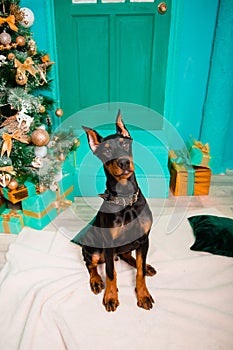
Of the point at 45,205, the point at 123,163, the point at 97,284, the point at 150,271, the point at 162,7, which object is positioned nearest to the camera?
the point at 123,163

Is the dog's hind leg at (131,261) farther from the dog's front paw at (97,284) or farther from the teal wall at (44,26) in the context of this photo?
the teal wall at (44,26)

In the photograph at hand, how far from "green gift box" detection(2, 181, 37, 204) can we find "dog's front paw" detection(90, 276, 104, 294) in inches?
31.6

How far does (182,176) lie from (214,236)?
2.43 feet

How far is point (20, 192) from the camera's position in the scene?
194cm

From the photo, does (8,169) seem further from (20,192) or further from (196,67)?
(196,67)

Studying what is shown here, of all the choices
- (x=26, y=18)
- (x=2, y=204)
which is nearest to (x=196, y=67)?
(x=26, y=18)

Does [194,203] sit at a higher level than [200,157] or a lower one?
lower

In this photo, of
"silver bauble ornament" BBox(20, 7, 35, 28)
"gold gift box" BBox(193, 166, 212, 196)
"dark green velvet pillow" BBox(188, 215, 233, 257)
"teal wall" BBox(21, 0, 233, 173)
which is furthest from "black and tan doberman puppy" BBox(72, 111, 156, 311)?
"teal wall" BBox(21, 0, 233, 173)

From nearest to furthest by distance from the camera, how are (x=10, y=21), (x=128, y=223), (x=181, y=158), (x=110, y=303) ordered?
(x=128, y=223), (x=110, y=303), (x=10, y=21), (x=181, y=158)

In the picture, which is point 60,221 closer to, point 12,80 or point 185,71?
point 12,80

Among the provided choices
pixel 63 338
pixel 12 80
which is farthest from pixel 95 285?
pixel 12 80

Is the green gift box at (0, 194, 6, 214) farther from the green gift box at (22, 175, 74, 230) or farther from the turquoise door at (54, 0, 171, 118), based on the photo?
the turquoise door at (54, 0, 171, 118)

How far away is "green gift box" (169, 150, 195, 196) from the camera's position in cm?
245

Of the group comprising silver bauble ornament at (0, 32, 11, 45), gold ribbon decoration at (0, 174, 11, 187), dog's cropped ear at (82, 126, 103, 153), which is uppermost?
silver bauble ornament at (0, 32, 11, 45)
